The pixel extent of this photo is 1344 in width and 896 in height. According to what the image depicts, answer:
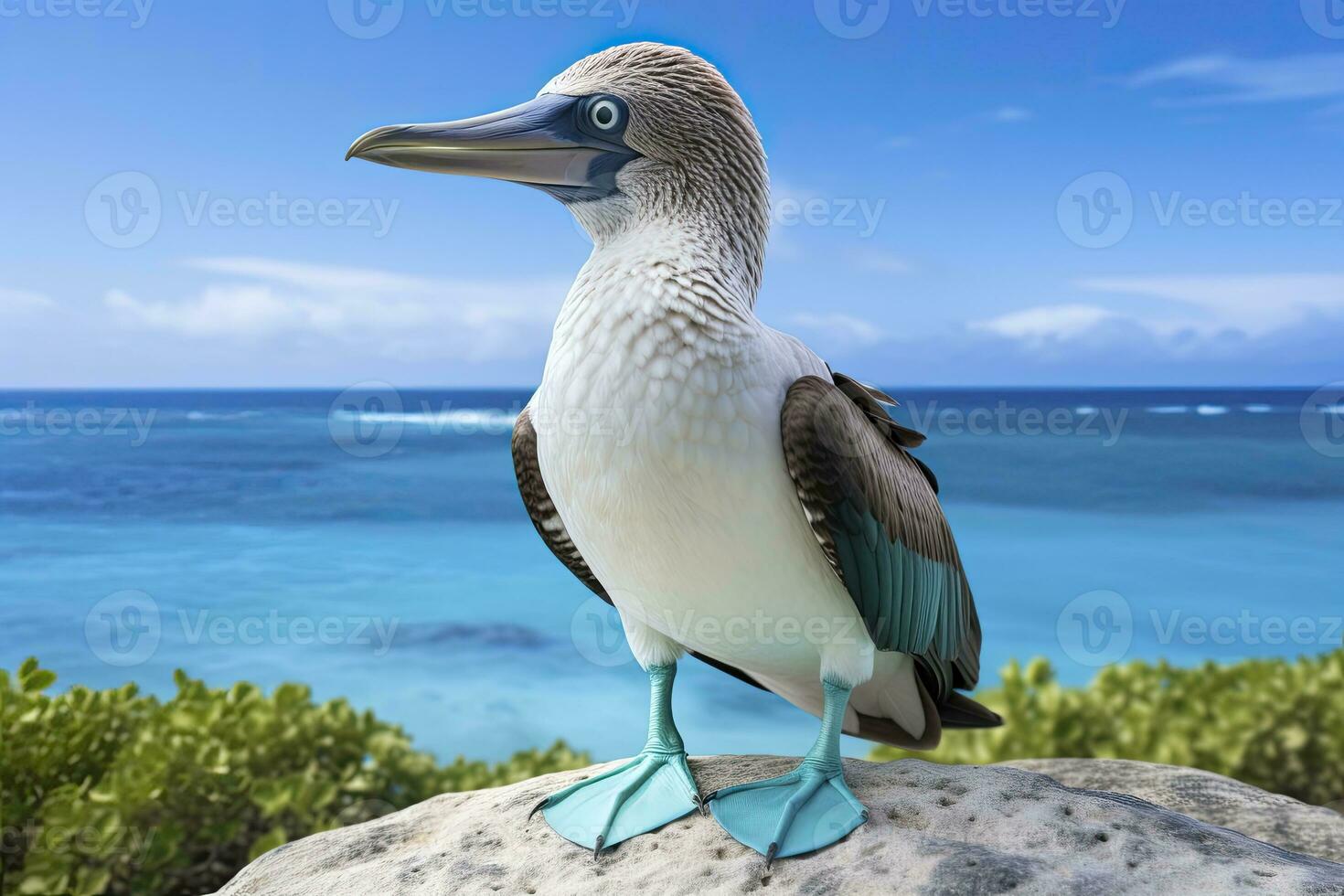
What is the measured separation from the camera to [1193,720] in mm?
4691

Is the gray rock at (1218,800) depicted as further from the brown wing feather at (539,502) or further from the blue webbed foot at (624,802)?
the brown wing feather at (539,502)

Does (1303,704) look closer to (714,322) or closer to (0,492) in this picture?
(714,322)

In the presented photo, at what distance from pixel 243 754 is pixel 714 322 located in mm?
3153

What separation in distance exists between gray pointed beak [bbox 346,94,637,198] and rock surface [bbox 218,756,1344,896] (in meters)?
1.83

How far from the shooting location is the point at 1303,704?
178 inches

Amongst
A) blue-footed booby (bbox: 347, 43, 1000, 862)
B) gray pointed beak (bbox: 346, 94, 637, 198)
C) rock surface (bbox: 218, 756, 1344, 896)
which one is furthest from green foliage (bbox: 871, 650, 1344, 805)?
gray pointed beak (bbox: 346, 94, 637, 198)

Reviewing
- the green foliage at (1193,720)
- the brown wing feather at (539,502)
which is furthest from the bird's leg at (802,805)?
the green foliage at (1193,720)

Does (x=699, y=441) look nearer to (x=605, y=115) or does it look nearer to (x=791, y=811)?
(x=605, y=115)

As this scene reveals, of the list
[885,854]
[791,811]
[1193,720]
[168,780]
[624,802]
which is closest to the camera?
[885,854]

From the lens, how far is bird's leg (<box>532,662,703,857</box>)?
2.78m

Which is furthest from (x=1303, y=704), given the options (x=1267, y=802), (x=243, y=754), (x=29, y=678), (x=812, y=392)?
(x=29, y=678)

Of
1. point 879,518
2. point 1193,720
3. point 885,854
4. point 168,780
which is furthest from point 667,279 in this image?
point 1193,720

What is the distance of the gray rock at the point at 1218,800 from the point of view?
3.37 m

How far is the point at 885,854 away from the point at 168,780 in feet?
10.3
